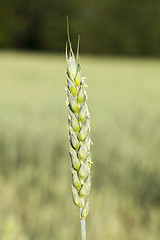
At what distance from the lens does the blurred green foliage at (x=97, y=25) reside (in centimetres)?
2219

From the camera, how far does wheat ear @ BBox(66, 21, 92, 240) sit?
41cm

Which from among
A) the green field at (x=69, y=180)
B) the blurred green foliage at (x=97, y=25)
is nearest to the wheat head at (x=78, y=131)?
the green field at (x=69, y=180)

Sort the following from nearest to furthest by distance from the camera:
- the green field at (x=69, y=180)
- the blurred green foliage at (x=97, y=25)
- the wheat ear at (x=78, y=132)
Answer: the wheat ear at (x=78, y=132) < the green field at (x=69, y=180) < the blurred green foliage at (x=97, y=25)

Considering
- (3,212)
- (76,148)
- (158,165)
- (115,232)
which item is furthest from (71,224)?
(76,148)

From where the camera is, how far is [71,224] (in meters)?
1.66

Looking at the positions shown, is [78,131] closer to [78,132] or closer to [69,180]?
[78,132]

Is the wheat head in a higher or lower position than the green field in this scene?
higher

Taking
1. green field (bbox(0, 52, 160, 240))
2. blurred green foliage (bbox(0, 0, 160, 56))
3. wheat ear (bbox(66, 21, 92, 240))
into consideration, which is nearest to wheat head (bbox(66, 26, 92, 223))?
wheat ear (bbox(66, 21, 92, 240))

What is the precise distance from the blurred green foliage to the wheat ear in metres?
21.8

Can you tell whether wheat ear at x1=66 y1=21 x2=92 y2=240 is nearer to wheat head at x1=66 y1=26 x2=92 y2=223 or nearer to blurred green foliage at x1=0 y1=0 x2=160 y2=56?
wheat head at x1=66 y1=26 x2=92 y2=223

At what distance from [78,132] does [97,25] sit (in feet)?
73.8

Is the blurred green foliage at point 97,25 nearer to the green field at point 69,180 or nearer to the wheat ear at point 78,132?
the green field at point 69,180

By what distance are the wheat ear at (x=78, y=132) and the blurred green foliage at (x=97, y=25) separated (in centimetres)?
2176

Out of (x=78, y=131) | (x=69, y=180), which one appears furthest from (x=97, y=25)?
(x=78, y=131)
